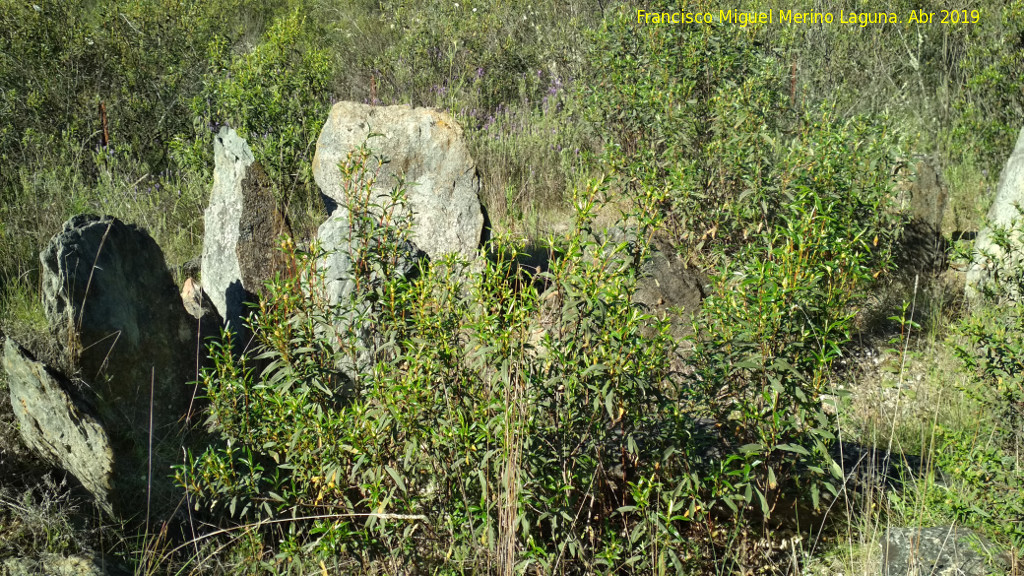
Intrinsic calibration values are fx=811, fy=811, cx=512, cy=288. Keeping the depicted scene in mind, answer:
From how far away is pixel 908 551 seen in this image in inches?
103

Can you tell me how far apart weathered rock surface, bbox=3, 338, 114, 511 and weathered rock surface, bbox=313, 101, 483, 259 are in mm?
2009

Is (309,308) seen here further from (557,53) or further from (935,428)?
(557,53)

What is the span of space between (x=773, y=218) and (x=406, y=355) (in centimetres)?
244

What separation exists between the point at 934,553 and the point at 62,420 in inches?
121

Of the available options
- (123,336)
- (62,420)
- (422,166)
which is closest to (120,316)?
(123,336)

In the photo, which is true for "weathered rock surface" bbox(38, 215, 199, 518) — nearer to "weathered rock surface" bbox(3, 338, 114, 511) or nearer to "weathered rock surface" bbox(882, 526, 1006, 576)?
"weathered rock surface" bbox(3, 338, 114, 511)

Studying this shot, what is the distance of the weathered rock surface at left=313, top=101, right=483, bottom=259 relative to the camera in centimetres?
472

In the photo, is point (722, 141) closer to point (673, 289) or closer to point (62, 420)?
point (673, 289)

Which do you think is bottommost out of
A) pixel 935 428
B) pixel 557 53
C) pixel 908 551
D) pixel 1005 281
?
pixel 908 551

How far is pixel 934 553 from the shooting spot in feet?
8.53

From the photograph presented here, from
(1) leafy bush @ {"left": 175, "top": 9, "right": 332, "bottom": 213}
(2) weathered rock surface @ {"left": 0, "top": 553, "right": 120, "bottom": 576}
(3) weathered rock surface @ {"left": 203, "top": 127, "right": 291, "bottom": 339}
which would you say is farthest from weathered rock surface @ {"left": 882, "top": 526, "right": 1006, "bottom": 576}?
(1) leafy bush @ {"left": 175, "top": 9, "right": 332, "bottom": 213}

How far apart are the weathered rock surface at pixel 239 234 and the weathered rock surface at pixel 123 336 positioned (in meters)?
0.55

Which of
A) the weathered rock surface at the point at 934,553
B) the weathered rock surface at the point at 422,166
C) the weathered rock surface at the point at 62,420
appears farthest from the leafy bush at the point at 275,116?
the weathered rock surface at the point at 934,553

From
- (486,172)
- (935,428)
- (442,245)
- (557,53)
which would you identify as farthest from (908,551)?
(557,53)
